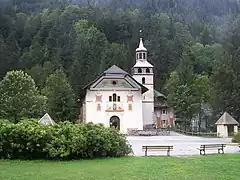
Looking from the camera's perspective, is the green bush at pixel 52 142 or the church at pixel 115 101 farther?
the church at pixel 115 101

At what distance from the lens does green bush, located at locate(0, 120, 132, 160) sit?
2069 centimetres

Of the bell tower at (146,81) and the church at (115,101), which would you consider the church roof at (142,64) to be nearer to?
the bell tower at (146,81)

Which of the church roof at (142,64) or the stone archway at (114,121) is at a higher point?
the church roof at (142,64)

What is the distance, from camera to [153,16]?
10969cm

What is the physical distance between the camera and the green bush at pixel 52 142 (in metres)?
20.7

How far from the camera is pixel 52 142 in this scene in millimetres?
20609

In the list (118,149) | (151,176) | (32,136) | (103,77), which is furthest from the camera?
(103,77)

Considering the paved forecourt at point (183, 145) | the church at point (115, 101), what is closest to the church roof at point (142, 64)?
the church at point (115, 101)

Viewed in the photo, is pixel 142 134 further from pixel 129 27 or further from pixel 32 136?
pixel 129 27

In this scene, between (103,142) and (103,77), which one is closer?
(103,142)

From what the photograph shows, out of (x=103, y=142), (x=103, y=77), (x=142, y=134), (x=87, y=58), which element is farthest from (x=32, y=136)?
(x=87, y=58)

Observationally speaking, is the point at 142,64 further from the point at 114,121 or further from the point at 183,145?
the point at 183,145

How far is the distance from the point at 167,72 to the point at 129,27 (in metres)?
19.5

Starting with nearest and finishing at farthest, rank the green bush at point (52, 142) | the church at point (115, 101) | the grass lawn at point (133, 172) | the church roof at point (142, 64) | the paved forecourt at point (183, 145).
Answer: the grass lawn at point (133, 172), the green bush at point (52, 142), the paved forecourt at point (183, 145), the church at point (115, 101), the church roof at point (142, 64)
